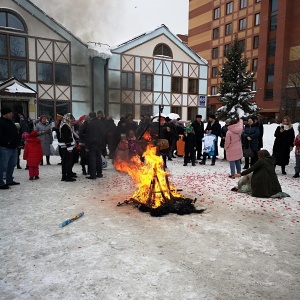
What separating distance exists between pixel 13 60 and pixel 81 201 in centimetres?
1758

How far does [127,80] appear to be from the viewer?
2352cm

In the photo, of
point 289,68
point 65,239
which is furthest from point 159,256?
point 289,68

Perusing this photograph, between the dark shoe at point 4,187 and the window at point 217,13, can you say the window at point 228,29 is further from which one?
the dark shoe at point 4,187

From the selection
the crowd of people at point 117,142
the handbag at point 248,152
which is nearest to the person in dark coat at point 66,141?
the crowd of people at point 117,142

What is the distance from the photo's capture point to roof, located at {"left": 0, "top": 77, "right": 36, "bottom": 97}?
18.0 m

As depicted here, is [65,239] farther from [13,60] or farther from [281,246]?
[13,60]

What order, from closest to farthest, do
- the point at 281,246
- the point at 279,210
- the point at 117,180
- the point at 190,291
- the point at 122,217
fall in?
the point at 190,291 → the point at 281,246 → the point at 122,217 → the point at 279,210 → the point at 117,180

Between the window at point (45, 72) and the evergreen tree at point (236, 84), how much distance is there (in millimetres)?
15601

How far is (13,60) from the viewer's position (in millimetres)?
19469

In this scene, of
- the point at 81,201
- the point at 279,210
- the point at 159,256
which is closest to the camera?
the point at 159,256

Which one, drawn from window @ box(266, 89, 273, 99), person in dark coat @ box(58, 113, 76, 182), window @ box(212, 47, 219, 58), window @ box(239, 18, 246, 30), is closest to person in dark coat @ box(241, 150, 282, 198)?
person in dark coat @ box(58, 113, 76, 182)

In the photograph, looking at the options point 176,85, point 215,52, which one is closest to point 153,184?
point 176,85

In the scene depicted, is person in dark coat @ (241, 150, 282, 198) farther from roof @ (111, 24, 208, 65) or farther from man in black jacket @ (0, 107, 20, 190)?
roof @ (111, 24, 208, 65)

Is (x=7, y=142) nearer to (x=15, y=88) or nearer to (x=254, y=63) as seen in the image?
(x=15, y=88)
